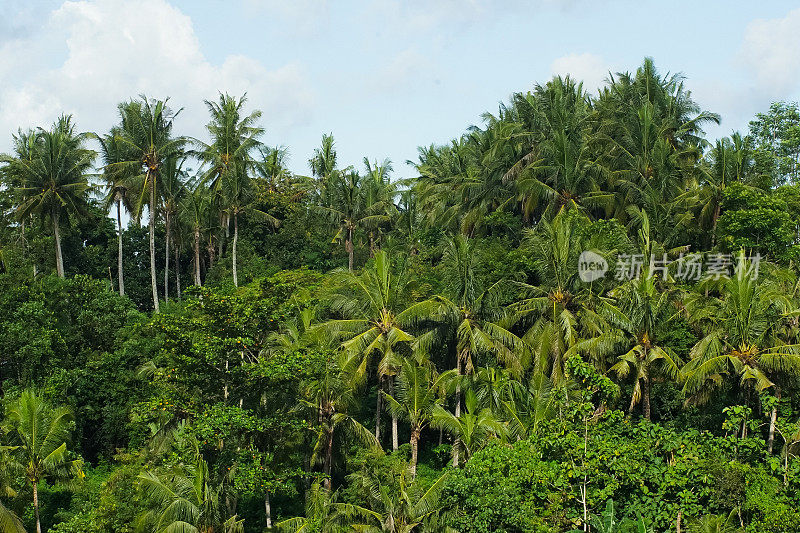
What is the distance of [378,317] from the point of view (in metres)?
25.6

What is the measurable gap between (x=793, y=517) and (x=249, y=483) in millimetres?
12089

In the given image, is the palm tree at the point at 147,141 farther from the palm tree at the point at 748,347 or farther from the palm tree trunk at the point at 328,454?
the palm tree at the point at 748,347

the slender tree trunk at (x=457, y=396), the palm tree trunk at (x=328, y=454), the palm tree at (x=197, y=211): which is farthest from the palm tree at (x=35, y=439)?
the palm tree at (x=197, y=211)

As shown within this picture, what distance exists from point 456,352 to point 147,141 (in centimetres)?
1774

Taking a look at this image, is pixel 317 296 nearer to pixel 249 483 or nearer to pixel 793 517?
pixel 249 483

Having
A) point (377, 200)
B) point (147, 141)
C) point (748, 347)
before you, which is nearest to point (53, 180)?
point (147, 141)

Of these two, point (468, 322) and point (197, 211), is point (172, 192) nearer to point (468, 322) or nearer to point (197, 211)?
point (197, 211)

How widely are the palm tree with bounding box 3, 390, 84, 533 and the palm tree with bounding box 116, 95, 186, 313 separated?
39.1 feet

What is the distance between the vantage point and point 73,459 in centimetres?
2567

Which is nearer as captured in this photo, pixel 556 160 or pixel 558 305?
pixel 558 305

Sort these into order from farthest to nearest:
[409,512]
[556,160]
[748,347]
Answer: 1. [556,160]
2. [748,347]
3. [409,512]

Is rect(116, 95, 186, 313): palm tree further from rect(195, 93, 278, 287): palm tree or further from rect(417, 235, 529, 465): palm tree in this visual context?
rect(417, 235, 529, 465): palm tree

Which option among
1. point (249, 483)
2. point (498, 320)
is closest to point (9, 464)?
point (249, 483)

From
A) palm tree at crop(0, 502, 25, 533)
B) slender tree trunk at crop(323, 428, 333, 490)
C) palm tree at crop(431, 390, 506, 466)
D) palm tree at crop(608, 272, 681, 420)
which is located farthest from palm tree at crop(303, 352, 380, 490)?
palm tree at crop(0, 502, 25, 533)
